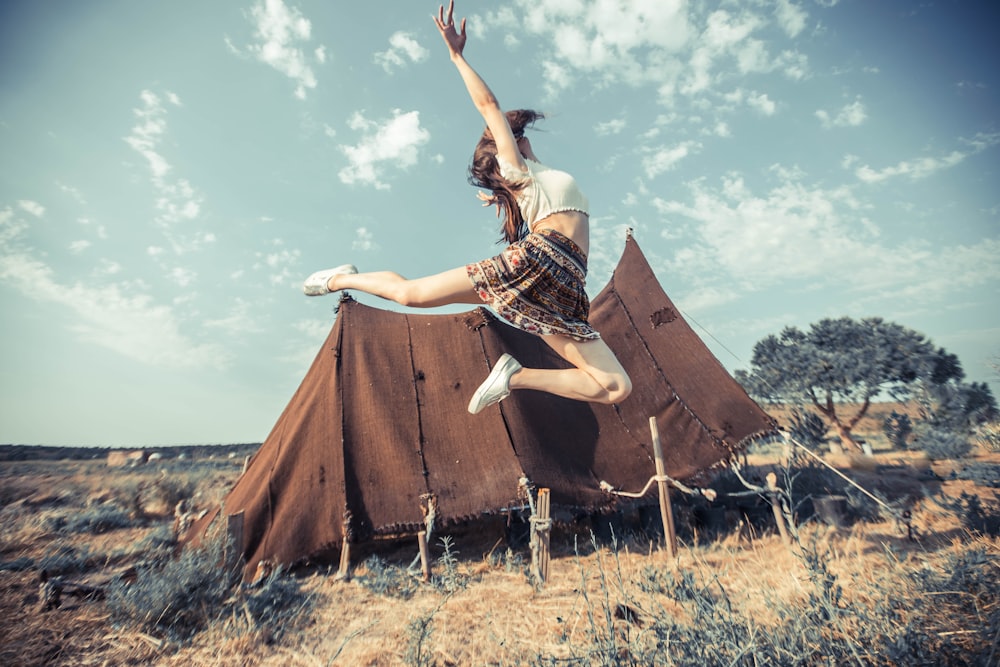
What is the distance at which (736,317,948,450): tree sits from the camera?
48.4 ft

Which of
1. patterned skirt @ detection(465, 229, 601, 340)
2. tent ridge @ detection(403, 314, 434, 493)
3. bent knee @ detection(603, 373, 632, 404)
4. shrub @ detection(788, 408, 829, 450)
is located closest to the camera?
patterned skirt @ detection(465, 229, 601, 340)

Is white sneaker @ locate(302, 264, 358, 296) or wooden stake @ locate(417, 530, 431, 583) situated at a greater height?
white sneaker @ locate(302, 264, 358, 296)

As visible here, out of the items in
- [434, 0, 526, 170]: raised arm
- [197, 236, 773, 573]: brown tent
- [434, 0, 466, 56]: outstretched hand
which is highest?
[434, 0, 466, 56]: outstretched hand

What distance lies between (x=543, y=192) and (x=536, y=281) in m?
0.55

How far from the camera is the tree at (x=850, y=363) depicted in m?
14.8

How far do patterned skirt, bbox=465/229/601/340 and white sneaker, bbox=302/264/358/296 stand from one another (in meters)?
1.00

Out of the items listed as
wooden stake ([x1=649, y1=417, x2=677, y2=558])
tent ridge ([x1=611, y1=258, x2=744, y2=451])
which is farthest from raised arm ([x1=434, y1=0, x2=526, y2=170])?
tent ridge ([x1=611, y1=258, x2=744, y2=451])

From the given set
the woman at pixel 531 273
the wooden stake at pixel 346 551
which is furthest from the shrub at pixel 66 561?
the woman at pixel 531 273

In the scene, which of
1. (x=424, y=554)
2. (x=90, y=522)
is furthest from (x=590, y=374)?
(x=90, y=522)

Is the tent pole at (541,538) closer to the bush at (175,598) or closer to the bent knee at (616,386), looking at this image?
the bent knee at (616,386)

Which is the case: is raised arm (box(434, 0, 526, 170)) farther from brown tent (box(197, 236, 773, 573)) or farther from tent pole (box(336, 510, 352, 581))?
tent pole (box(336, 510, 352, 581))

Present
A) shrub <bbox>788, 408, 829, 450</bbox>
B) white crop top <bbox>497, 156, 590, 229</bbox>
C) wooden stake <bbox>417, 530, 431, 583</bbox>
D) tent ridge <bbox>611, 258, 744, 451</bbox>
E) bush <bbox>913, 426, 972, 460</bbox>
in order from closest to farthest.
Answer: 1. white crop top <bbox>497, 156, 590, 229</bbox>
2. wooden stake <bbox>417, 530, 431, 583</bbox>
3. tent ridge <bbox>611, 258, 744, 451</bbox>
4. bush <bbox>913, 426, 972, 460</bbox>
5. shrub <bbox>788, 408, 829, 450</bbox>

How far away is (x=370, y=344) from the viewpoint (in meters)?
5.52

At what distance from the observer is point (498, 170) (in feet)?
9.54
